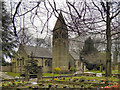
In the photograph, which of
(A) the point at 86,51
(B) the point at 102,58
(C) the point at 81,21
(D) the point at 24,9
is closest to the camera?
(D) the point at 24,9

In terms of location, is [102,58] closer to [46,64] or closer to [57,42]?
[57,42]

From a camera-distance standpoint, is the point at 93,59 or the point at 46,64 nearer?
the point at 93,59

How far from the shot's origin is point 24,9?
3736 millimetres

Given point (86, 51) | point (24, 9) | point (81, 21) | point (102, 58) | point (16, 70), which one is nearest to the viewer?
point (24, 9)

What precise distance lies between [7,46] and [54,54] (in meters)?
20.7

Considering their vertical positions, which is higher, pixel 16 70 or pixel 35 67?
pixel 35 67

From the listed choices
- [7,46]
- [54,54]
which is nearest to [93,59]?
[54,54]

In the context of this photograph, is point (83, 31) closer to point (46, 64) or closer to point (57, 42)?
point (57, 42)

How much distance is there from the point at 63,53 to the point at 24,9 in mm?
31597

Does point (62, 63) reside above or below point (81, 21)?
below

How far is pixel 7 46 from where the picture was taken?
16109 millimetres

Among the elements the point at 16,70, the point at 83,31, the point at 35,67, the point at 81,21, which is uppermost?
the point at 81,21

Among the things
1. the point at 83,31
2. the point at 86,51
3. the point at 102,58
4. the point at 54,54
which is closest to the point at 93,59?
the point at 102,58

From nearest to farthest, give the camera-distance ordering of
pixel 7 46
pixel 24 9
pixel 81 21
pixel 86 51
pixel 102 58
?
1. pixel 24 9
2. pixel 81 21
3. pixel 7 46
4. pixel 102 58
5. pixel 86 51
